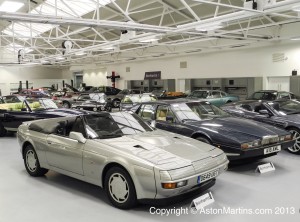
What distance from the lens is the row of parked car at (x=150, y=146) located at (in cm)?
327

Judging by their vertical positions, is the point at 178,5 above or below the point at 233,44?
above

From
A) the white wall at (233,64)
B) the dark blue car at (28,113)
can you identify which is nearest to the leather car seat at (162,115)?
the dark blue car at (28,113)

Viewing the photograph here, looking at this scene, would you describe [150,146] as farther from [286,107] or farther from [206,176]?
[286,107]

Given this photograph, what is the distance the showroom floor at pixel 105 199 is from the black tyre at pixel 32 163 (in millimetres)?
102

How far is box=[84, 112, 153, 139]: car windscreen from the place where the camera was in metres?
4.11

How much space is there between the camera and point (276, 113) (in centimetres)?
659

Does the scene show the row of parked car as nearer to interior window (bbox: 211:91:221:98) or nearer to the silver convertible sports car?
the silver convertible sports car

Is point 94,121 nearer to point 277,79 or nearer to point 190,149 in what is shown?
point 190,149

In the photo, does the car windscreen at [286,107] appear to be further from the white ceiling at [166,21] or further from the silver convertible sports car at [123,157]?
the silver convertible sports car at [123,157]

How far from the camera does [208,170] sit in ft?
11.4

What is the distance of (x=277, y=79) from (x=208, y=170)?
13.2 metres

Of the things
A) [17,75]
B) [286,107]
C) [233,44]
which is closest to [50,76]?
[17,75]

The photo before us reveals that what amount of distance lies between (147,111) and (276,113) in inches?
112

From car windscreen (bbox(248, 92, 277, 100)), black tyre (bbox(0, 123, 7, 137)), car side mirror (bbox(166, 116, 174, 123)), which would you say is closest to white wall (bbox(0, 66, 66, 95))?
black tyre (bbox(0, 123, 7, 137))
